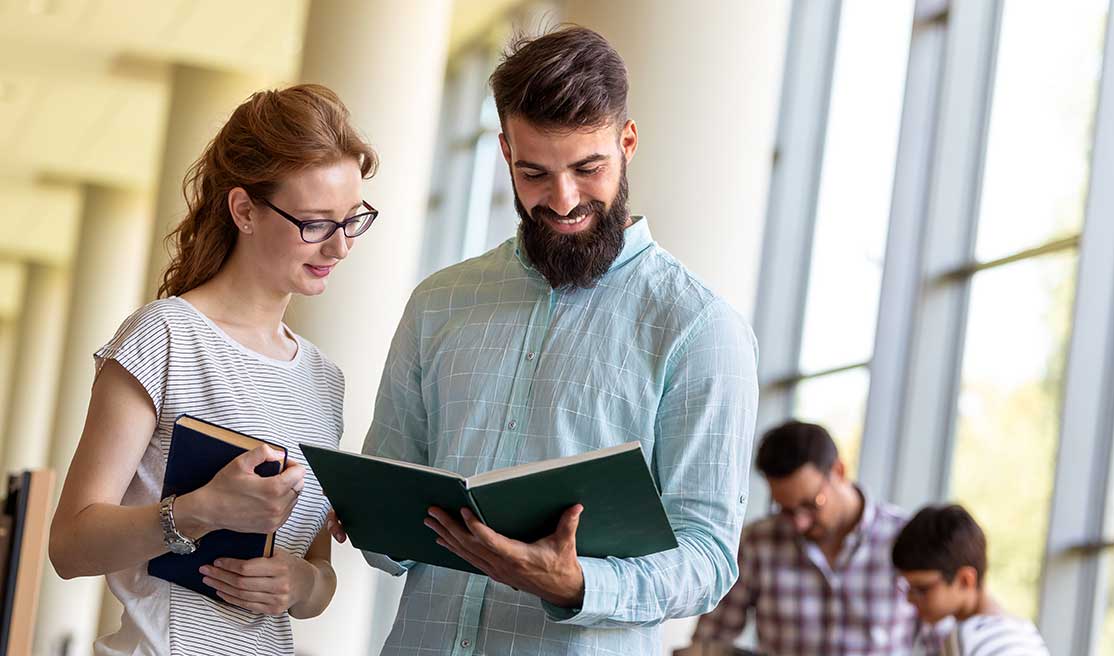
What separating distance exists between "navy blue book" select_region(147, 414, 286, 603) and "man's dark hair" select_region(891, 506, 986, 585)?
8.56 feet

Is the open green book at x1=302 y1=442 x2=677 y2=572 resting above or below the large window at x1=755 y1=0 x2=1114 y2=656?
below

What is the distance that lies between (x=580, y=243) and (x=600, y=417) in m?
0.29

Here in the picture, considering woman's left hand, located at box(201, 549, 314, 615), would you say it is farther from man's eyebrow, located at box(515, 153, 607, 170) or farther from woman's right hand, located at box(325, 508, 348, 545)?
man's eyebrow, located at box(515, 153, 607, 170)

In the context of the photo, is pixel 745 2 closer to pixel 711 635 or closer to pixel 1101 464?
pixel 1101 464

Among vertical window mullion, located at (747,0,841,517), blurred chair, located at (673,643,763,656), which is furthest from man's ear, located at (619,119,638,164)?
vertical window mullion, located at (747,0,841,517)

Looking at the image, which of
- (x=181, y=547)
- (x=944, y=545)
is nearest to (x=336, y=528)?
(x=181, y=547)

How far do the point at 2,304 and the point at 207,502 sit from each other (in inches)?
930

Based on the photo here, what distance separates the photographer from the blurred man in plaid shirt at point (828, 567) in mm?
5254

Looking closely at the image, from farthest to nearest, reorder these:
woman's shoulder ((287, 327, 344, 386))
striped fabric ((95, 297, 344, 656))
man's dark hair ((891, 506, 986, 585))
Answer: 1. man's dark hair ((891, 506, 986, 585))
2. woman's shoulder ((287, 327, 344, 386))
3. striped fabric ((95, 297, 344, 656))

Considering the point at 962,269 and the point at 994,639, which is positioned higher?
the point at 962,269

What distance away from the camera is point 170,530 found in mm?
2232

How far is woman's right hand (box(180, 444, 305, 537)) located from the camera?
2.14m

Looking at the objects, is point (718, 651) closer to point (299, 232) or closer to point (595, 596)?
point (595, 596)

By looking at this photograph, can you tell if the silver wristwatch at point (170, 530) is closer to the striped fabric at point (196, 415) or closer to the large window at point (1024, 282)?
the striped fabric at point (196, 415)
